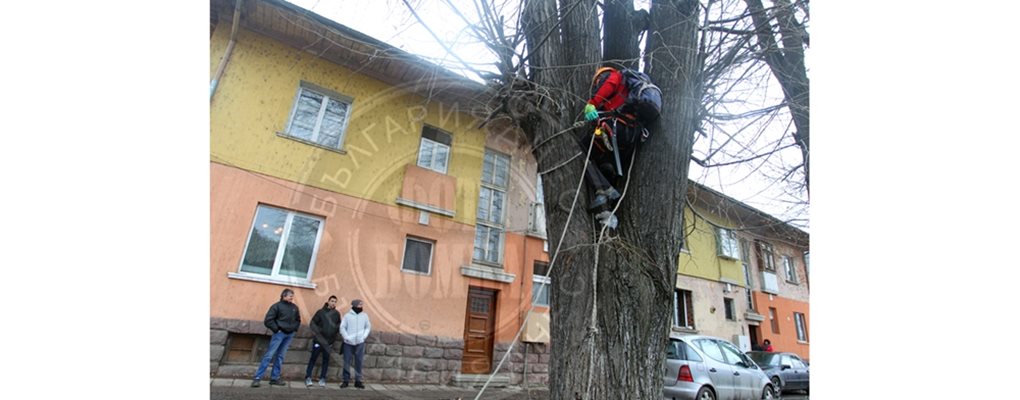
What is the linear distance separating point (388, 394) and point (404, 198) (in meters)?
3.60

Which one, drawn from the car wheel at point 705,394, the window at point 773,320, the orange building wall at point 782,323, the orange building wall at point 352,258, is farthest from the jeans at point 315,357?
the window at point 773,320

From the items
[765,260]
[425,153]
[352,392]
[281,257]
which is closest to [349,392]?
[352,392]

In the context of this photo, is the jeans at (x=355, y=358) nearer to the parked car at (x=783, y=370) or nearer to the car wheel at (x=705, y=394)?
the car wheel at (x=705, y=394)

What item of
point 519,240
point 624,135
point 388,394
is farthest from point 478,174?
point 624,135

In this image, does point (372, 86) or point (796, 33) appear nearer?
point (796, 33)

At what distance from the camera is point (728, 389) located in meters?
7.22

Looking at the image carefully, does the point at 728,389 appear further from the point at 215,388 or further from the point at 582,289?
the point at 215,388

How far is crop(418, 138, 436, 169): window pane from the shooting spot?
9.07m

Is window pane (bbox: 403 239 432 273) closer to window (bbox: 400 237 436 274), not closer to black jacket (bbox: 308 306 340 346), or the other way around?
window (bbox: 400 237 436 274)

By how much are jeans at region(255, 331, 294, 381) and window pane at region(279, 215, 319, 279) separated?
1.18m

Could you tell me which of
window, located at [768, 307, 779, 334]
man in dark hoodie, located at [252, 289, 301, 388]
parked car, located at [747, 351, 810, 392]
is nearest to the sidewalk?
man in dark hoodie, located at [252, 289, 301, 388]

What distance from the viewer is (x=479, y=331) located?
9047 mm


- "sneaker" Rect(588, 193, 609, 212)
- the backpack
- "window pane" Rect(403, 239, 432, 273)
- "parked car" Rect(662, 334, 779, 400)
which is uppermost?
the backpack

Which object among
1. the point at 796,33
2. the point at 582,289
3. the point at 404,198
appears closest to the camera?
the point at 582,289
